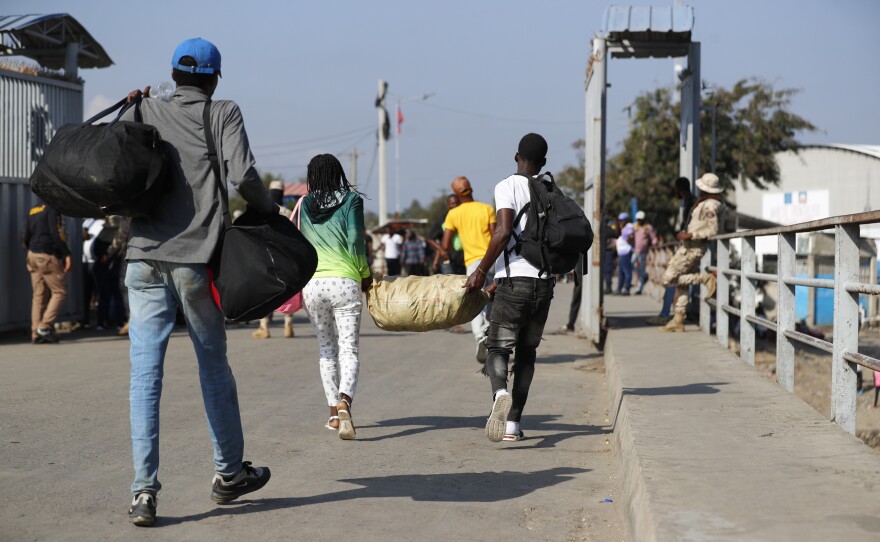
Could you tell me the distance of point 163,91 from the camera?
4812 millimetres

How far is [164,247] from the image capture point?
4.56 meters

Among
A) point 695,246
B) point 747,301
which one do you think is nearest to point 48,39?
point 695,246

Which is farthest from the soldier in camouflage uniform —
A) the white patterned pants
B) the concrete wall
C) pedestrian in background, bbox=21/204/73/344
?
the concrete wall

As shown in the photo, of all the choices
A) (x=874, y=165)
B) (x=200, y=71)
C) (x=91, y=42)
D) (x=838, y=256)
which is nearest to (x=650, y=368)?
(x=838, y=256)

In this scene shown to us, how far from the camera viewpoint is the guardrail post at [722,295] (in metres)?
11.3

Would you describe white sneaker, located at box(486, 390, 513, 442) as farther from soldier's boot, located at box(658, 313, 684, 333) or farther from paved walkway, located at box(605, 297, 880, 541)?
soldier's boot, located at box(658, 313, 684, 333)

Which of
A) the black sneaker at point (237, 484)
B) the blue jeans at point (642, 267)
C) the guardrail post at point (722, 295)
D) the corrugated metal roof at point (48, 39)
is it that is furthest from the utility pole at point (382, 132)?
the black sneaker at point (237, 484)

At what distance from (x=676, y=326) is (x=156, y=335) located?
911cm

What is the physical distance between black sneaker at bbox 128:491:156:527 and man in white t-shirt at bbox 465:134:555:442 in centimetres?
248

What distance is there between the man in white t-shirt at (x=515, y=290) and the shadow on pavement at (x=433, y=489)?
67 cm

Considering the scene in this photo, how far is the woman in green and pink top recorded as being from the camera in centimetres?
711

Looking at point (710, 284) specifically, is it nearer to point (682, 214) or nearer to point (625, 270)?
point (682, 214)

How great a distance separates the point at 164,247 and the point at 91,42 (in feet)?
46.7

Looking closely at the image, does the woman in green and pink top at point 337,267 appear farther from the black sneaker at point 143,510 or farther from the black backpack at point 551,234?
the black sneaker at point 143,510
